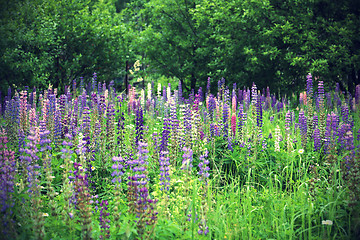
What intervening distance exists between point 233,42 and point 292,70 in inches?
116

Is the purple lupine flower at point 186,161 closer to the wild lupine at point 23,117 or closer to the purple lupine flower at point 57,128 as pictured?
the purple lupine flower at point 57,128

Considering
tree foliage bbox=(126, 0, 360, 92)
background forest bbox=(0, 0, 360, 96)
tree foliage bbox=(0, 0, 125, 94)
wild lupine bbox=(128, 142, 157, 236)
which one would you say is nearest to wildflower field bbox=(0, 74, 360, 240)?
wild lupine bbox=(128, 142, 157, 236)

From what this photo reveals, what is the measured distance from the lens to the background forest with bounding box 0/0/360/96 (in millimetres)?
12516

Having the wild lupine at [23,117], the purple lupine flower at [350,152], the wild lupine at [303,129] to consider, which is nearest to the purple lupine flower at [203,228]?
the purple lupine flower at [350,152]

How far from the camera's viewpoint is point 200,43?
1795cm

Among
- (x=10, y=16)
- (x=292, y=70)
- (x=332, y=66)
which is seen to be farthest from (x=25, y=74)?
(x=332, y=66)

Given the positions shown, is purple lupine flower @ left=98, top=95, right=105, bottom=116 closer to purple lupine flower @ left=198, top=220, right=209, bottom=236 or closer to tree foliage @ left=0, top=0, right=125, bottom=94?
purple lupine flower @ left=198, top=220, right=209, bottom=236

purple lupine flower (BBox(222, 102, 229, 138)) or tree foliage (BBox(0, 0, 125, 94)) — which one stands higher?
tree foliage (BBox(0, 0, 125, 94))

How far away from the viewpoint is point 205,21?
17.3 m

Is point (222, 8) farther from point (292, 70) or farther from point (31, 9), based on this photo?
point (31, 9)

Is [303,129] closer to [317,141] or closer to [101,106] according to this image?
→ [317,141]

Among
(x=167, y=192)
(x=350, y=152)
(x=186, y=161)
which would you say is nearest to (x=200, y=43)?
(x=350, y=152)

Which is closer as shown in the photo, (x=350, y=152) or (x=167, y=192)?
(x=167, y=192)

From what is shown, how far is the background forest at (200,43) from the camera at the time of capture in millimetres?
12516
